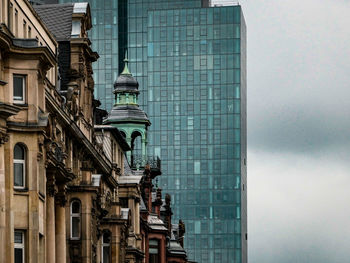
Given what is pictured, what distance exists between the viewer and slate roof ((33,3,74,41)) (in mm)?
89188

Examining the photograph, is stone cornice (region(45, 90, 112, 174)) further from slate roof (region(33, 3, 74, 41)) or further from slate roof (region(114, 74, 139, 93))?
slate roof (region(114, 74, 139, 93))

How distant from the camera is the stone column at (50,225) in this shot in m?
71.3

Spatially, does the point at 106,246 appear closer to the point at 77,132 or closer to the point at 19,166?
the point at 77,132

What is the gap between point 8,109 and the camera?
5912 centimetres

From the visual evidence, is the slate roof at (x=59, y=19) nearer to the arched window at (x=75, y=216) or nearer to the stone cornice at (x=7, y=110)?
the arched window at (x=75, y=216)

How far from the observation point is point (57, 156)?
236ft

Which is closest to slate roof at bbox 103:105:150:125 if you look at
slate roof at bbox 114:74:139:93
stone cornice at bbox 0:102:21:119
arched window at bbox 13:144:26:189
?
slate roof at bbox 114:74:139:93

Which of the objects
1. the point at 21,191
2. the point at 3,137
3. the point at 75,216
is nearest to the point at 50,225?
the point at 21,191

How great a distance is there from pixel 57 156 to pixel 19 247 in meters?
9.77

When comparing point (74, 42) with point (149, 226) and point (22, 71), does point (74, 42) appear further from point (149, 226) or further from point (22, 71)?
point (149, 226)

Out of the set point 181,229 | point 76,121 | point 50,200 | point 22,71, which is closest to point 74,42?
point 76,121

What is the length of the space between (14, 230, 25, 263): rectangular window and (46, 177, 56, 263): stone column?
25.8 ft

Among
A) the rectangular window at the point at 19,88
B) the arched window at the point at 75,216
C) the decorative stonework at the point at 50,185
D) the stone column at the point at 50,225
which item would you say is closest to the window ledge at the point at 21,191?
the rectangular window at the point at 19,88

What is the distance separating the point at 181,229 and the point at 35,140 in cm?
9886
